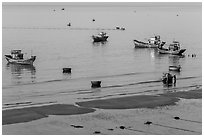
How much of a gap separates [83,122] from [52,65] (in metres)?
38.6

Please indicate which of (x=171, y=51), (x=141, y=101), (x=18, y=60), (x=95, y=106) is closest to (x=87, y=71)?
(x=18, y=60)

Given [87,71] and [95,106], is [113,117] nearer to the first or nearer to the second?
[95,106]

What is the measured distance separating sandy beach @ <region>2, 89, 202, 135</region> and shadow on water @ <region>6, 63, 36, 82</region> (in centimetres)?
1980

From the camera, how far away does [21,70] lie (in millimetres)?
70500

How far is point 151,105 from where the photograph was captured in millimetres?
44375

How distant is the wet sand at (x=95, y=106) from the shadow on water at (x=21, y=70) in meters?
18.2

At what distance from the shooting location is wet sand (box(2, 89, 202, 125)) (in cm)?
3898

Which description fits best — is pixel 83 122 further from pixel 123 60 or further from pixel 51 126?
pixel 123 60

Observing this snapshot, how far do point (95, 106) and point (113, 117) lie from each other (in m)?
4.54

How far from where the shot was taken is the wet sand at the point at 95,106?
128 ft

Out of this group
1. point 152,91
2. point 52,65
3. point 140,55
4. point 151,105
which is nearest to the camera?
point 151,105

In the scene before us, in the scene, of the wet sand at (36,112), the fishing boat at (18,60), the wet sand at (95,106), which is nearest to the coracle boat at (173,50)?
the fishing boat at (18,60)

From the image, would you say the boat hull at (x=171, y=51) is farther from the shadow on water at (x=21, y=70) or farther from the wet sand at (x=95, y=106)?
the wet sand at (x=95, y=106)

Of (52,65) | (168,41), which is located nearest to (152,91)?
(52,65)
